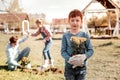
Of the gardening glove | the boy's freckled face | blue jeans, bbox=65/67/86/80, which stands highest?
the boy's freckled face

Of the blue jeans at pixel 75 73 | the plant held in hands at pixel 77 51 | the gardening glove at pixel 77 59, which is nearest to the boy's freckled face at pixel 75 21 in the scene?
the plant held in hands at pixel 77 51

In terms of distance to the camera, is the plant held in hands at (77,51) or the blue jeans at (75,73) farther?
the blue jeans at (75,73)

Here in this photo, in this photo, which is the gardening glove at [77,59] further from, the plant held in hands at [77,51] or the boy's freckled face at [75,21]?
the boy's freckled face at [75,21]

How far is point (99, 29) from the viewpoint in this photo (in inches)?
1341

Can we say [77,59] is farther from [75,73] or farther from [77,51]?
[75,73]

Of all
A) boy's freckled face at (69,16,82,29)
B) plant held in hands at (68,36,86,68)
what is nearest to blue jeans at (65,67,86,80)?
plant held in hands at (68,36,86,68)

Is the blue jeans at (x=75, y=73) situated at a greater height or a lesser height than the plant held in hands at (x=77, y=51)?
lesser

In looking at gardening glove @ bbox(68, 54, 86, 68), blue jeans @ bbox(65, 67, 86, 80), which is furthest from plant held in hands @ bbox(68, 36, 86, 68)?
blue jeans @ bbox(65, 67, 86, 80)

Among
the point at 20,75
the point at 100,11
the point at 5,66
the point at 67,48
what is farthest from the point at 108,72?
the point at 100,11

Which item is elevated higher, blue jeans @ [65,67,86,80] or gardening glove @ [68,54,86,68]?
gardening glove @ [68,54,86,68]

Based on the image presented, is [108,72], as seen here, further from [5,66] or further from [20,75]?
[5,66]

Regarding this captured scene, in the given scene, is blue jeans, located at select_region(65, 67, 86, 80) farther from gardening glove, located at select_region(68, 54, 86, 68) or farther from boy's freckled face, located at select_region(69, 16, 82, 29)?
boy's freckled face, located at select_region(69, 16, 82, 29)

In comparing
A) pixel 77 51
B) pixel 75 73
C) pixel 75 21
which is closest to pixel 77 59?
pixel 77 51

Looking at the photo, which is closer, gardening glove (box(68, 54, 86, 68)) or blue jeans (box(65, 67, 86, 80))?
gardening glove (box(68, 54, 86, 68))
